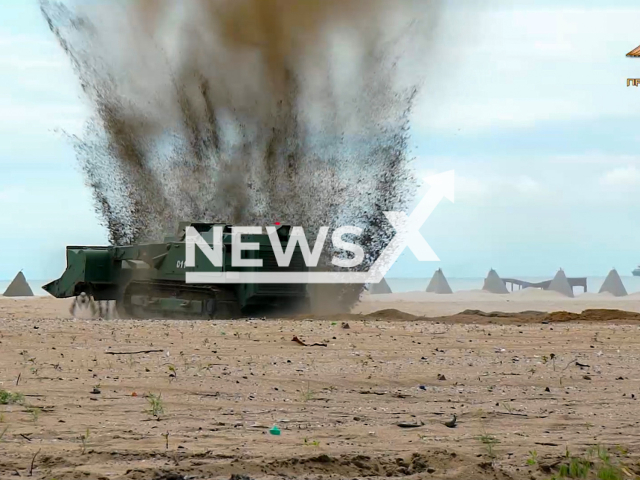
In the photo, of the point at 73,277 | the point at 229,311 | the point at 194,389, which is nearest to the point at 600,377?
the point at 194,389

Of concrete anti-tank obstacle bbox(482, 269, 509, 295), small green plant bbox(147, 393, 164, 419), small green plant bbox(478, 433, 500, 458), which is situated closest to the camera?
small green plant bbox(478, 433, 500, 458)

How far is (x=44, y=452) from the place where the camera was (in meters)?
6.29

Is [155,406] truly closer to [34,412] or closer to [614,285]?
[34,412]

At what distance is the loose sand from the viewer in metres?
6.15

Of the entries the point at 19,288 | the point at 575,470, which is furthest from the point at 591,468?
the point at 19,288

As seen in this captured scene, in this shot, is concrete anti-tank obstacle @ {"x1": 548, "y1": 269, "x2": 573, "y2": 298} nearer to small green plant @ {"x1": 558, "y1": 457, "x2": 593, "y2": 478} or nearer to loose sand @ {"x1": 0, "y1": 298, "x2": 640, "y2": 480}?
loose sand @ {"x1": 0, "y1": 298, "x2": 640, "y2": 480}

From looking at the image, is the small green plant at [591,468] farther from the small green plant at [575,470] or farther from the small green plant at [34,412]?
the small green plant at [34,412]

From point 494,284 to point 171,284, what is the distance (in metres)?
20.3

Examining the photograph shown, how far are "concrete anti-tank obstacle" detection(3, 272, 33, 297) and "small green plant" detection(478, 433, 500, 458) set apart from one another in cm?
3101

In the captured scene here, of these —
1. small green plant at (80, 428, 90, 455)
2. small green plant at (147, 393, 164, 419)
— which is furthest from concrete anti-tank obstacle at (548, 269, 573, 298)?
small green plant at (80, 428, 90, 455)

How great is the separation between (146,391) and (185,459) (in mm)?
2885

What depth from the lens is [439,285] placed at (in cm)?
4128

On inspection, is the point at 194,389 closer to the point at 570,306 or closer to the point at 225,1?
the point at 225,1

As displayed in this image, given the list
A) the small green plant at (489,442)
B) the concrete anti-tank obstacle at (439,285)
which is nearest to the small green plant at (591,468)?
the small green plant at (489,442)
